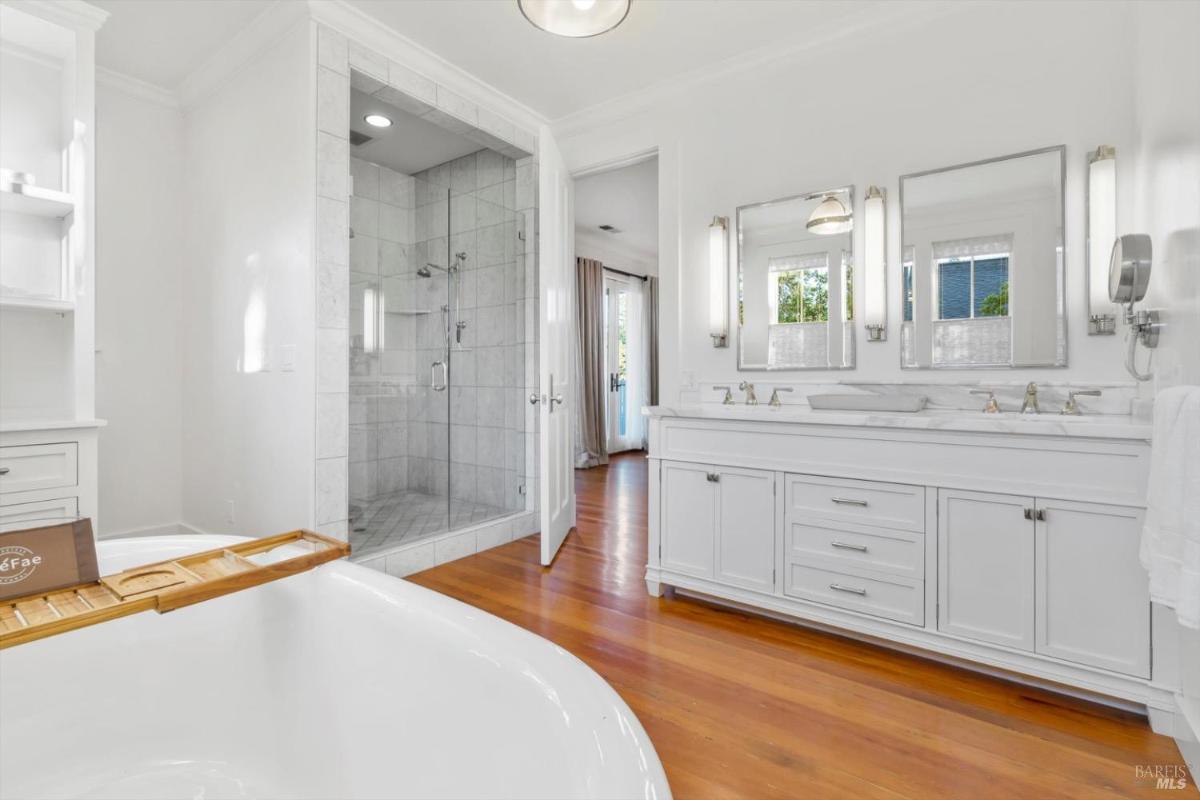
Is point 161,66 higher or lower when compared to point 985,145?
higher

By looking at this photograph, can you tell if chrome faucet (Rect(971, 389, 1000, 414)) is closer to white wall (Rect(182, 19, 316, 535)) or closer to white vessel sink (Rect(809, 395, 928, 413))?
white vessel sink (Rect(809, 395, 928, 413))

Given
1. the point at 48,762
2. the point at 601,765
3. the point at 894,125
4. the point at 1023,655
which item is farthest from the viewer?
the point at 894,125

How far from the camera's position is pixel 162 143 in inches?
131

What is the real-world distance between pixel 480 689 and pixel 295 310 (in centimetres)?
222

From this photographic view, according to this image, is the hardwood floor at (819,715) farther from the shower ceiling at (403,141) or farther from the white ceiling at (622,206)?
the white ceiling at (622,206)

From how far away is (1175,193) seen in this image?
5.11 feet

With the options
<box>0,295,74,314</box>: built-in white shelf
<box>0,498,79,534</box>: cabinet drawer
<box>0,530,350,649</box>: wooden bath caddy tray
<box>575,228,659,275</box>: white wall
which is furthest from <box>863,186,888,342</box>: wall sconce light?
<box>575,228,659,275</box>: white wall

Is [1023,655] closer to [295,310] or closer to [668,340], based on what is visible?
[668,340]

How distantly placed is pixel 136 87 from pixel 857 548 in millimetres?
4381

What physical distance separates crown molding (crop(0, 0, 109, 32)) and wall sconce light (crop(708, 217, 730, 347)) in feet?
9.46

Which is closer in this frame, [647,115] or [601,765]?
[601,765]

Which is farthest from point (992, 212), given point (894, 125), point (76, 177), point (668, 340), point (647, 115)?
point (76, 177)

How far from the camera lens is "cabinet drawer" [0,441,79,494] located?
2117mm

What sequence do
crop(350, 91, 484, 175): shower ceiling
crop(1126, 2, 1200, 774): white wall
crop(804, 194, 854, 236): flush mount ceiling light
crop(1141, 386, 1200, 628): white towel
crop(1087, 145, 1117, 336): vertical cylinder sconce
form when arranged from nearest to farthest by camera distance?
crop(1141, 386, 1200, 628): white towel → crop(1126, 2, 1200, 774): white wall → crop(1087, 145, 1117, 336): vertical cylinder sconce → crop(804, 194, 854, 236): flush mount ceiling light → crop(350, 91, 484, 175): shower ceiling
